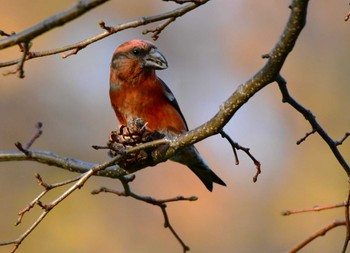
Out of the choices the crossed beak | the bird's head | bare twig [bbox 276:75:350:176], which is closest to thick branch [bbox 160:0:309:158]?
bare twig [bbox 276:75:350:176]

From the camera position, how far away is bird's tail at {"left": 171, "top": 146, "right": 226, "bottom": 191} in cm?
464

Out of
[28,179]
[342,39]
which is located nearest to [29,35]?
[28,179]

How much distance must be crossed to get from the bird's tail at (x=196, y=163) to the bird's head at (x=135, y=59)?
0.59 m

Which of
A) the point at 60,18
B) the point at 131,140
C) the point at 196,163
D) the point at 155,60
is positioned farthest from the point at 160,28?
the point at 196,163

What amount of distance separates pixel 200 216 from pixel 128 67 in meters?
7.24

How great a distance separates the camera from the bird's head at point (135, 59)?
454cm

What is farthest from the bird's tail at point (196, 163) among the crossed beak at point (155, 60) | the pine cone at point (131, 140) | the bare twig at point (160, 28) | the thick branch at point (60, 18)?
the thick branch at point (60, 18)

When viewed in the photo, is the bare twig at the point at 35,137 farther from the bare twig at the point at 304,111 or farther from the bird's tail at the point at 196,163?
the bird's tail at the point at 196,163

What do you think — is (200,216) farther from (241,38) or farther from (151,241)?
(241,38)

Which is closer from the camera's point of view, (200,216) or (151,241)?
(151,241)

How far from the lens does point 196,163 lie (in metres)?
4.79

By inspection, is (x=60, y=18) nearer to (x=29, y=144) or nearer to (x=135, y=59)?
(x=29, y=144)

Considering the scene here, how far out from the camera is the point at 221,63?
13.4 meters

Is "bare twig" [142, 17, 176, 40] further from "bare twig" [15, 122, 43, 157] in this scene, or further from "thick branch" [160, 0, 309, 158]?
"bare twig" [15, 122, 43, 157]
